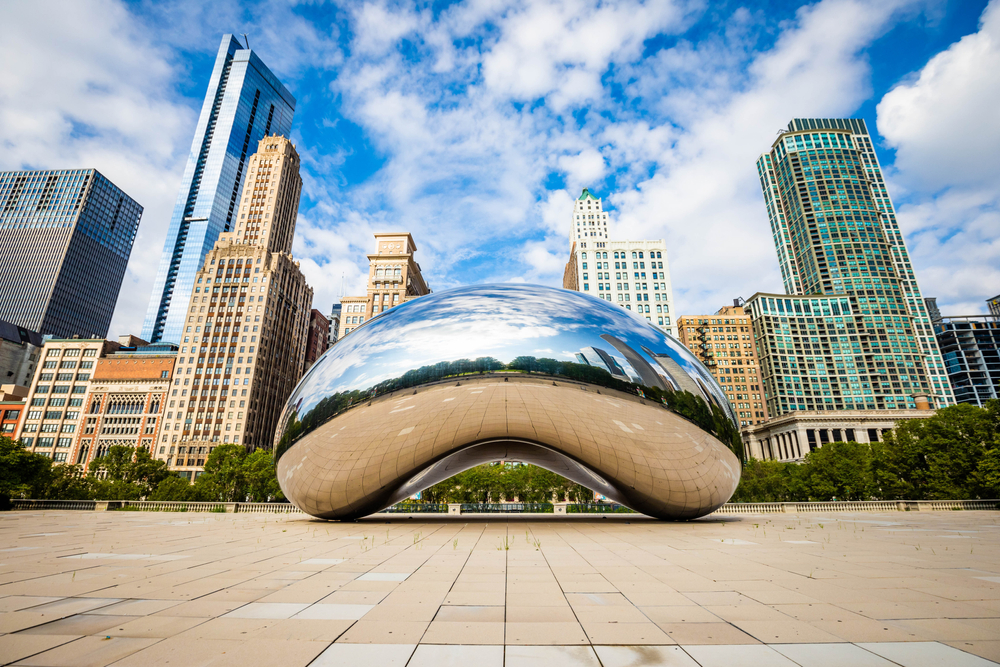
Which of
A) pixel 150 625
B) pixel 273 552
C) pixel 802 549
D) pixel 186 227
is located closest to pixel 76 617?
pixel 150 625

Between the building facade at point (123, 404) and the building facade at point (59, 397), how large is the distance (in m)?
2.16

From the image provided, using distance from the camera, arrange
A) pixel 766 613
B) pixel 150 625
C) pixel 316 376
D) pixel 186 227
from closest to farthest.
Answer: pixel 150 625
pixel 766 613
pixel 316 376
pixel 186 227

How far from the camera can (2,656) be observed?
3.20 metres

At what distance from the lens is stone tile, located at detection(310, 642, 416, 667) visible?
126 inches

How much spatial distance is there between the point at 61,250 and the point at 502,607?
218 m

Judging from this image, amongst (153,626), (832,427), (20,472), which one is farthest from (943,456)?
(20,472)

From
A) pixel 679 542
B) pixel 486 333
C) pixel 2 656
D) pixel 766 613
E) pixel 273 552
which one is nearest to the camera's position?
pixel 2 656

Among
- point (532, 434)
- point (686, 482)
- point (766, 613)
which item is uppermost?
point (532, 434)

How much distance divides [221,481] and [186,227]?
539 ft

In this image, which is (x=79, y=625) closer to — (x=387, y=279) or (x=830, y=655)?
(x=830, y=655)

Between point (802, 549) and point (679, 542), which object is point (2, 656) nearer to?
point (679, 542)

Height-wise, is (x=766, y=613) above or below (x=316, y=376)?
below

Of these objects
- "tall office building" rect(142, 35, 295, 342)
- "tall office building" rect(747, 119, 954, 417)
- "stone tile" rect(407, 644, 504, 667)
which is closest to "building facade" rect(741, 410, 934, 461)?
"tall office building" rect(747, 119, 954, 417)

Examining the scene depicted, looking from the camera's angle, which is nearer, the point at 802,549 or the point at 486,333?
the point at 802,549
